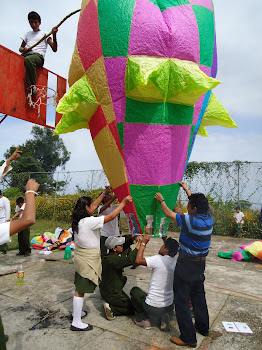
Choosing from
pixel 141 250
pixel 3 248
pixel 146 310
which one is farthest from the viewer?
pixel 3 248

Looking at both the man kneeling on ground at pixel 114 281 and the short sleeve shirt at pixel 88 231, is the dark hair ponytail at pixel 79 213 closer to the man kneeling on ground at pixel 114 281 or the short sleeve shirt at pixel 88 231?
the short sleeve shirt at pixel 88 231

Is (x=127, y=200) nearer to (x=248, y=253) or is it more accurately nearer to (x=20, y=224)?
(x=20, y=224)

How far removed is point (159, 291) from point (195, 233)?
86 cm

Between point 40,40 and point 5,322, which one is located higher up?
point 40,40

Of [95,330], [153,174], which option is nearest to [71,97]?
[153,174]

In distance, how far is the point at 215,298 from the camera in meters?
4.19

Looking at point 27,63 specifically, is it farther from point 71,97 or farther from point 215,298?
point 215,298

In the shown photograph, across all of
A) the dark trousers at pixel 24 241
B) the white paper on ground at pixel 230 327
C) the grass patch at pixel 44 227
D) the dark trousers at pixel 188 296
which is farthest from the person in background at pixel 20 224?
the grass patch at pixel 44 227

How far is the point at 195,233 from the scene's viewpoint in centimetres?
289

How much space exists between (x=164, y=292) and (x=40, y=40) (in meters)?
3.91

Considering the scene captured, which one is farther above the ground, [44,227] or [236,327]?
[236,327]

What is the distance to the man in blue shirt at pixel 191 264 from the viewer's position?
2.85 m

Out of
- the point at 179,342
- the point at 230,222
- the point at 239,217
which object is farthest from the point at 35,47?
the point at 230,222

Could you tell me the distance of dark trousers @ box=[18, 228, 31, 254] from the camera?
674 cm
